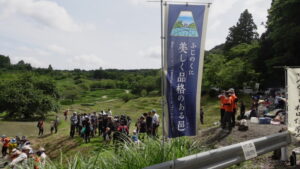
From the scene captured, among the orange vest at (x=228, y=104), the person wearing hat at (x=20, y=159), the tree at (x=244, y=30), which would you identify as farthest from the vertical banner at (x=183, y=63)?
the tree at (x=244, y=30)

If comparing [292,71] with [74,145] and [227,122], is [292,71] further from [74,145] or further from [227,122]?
[74,145]

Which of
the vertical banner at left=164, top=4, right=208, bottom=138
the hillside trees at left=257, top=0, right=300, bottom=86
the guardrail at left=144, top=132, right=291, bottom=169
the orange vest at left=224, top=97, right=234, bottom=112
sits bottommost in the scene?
the guardrail at left=144, top=132, right=291, bottom=169

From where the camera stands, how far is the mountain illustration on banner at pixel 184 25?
5172 mm

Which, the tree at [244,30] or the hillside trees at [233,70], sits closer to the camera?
the hillside trees at [233,70]

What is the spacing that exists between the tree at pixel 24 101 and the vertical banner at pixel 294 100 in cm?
4872

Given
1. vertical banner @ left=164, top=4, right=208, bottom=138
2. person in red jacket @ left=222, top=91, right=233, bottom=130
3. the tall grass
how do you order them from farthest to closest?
person in red jacket @ left=222, top=91, right=233, bottom=130, vertical banner @ left=164, top=4, right=208, bottom=138, the tall grass

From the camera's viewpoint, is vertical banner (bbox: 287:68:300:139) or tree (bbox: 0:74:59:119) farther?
tree (bbox: 0:74:59:119)

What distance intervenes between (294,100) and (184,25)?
3465mm

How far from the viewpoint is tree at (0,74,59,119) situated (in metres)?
50.4

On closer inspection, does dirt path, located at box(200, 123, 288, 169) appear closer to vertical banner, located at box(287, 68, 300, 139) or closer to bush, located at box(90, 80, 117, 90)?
vertical banner, located at box(287, 68, 300, 139)

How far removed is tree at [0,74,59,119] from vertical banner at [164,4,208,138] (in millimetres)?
49105

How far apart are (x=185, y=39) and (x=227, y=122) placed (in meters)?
7.34

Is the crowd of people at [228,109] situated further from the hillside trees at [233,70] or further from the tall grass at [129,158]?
the hillside trees at [233,70]

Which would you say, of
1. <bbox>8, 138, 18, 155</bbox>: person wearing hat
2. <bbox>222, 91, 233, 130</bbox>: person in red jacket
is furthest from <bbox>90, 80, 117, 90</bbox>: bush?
<bbox>222, 91, 233, 130</bbox>: person in red jacket
